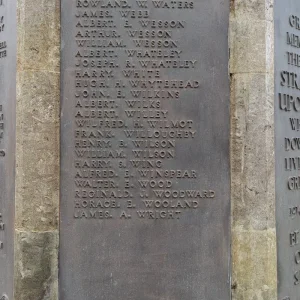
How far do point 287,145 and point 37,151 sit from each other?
2786 millimetres

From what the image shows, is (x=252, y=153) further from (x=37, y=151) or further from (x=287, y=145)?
(x=37, y=151)

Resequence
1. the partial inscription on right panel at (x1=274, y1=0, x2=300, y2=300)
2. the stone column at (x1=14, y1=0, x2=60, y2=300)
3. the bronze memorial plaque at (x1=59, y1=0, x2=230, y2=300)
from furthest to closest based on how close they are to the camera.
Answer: the partial inscription on right panel at (x1=274, y1=0, x2=300, y2=300) → the bronze memorial plaque at (x1=59, y1=0, x2=230, y2=300) → the stone column at (x1=14, y1=0, x2=60, y2=300)

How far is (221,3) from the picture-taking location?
16.1 ft

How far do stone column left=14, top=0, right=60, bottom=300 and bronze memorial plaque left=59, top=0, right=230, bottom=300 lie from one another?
0.11 meters

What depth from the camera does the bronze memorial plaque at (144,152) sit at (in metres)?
4.75

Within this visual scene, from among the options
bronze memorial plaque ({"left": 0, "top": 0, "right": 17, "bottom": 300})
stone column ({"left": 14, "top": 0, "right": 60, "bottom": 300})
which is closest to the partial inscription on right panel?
stone column ({"left": 14, "top": 0, "right": 60, "bottom": 300})

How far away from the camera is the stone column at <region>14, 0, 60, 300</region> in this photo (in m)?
4.63

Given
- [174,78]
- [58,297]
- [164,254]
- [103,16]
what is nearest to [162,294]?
[164,254]

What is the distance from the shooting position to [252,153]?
4844mm

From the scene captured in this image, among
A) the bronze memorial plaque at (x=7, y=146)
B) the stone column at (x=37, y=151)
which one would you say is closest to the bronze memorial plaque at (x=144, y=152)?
the stone column at (x=37, y=151)

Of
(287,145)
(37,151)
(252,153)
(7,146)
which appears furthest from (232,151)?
(7,146)

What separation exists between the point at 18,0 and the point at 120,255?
2932 mm

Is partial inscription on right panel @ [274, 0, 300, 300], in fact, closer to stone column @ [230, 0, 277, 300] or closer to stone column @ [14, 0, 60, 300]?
stone column @ [230, 0, 277, 300]

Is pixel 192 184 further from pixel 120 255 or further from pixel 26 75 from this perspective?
pixel 26 75
